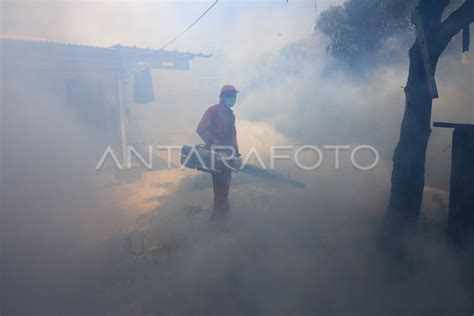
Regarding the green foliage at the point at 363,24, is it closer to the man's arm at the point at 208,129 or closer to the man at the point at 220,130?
the man at the point at 220,130

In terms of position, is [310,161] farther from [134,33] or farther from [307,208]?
[134,33]

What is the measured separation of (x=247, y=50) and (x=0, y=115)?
1125 inches

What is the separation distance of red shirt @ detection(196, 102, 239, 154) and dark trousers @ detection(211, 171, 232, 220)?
0.56 meters

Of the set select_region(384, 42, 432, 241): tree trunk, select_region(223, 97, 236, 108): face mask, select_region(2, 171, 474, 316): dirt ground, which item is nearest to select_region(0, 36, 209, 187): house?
select_region(2, 171, 474, 316): dirt ground

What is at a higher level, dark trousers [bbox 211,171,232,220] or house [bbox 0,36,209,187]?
house [bbox 0,36,209,187]

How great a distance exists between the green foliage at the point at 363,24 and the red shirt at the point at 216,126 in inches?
295

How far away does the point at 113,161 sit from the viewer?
35.2 feet

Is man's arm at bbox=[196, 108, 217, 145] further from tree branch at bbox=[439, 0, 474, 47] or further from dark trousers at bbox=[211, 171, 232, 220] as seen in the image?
tree branch at bbox=[439, 0, 474, 47]

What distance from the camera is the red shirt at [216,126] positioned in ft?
16.5

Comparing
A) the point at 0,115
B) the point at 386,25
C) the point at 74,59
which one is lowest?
the point at 0,115

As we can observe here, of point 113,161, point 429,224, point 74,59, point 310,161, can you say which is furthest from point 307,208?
point 74,59

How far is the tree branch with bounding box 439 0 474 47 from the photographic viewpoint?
3.16 metres

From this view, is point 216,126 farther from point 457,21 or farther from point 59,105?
point 59,105

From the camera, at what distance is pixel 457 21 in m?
3.27
